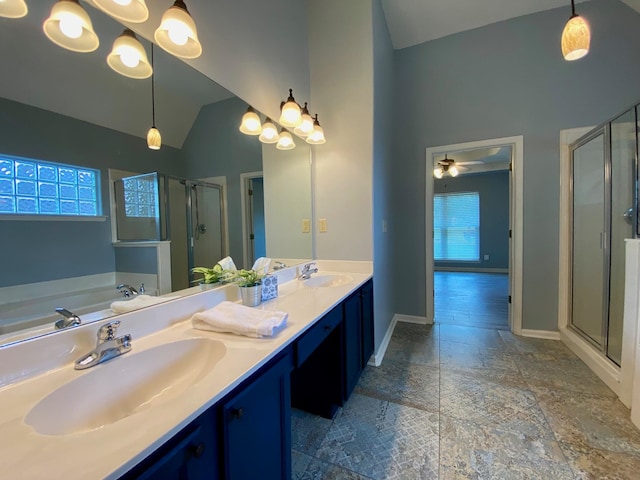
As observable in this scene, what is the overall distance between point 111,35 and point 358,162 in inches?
65.8

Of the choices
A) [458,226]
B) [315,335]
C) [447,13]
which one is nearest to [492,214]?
[458,226]

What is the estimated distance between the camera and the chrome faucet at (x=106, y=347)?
802 millimetres

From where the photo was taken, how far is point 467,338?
2.77 metres

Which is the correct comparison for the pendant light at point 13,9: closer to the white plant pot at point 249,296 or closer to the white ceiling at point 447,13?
the white plant pot at point 249,296

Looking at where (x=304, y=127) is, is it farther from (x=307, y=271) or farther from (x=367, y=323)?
(x=367, y=323)

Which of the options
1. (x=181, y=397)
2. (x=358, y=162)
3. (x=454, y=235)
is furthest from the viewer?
(x=454, y=235)

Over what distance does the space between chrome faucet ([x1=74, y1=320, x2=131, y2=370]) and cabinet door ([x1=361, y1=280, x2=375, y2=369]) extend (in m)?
1.42

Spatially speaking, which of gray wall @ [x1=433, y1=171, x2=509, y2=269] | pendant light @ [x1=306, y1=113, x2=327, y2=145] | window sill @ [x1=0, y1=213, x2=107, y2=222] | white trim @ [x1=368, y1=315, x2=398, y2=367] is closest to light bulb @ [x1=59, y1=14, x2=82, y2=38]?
window sill @ [x1=0, y1=213, x2=107, y2=222]

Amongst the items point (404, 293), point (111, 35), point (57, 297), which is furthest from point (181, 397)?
point (404, 293)

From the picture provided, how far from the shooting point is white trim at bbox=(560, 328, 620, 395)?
1866mm

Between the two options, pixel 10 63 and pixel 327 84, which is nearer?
pixel 10 63

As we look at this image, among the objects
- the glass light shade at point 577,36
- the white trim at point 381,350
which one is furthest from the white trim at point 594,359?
the glass light shade at point 577,36

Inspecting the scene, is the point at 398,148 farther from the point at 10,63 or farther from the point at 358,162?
the point at 10,63

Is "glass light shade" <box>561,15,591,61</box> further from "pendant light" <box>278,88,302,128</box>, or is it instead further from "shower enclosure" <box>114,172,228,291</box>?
"shower enclosure" <box>114,172,228,291</box>
